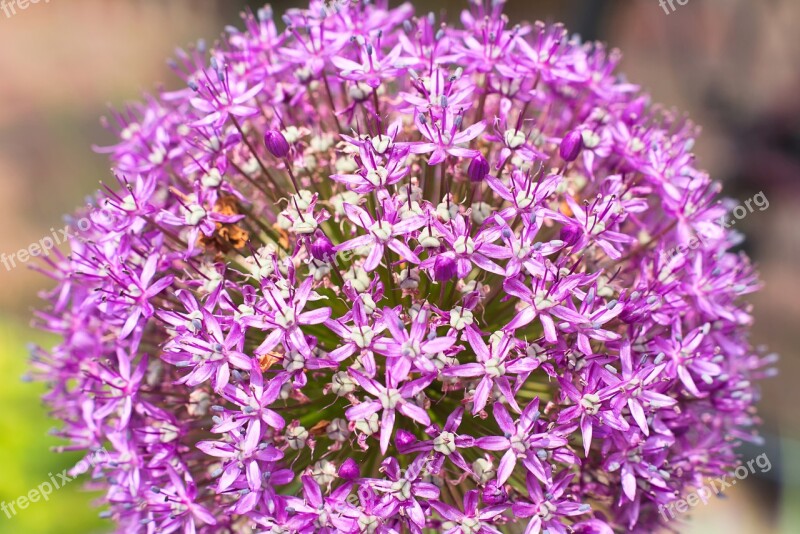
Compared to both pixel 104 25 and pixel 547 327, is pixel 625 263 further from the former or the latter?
pixel 104 25

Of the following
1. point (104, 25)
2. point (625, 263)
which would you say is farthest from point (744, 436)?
point (104, 25)

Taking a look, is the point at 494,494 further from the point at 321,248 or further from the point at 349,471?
the point at 321,248

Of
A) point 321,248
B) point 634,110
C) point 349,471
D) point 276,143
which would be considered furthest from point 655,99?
point 349,471

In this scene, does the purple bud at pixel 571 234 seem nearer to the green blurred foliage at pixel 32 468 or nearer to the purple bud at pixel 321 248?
the purple bud at pixel 321 248

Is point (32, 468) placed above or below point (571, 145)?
below

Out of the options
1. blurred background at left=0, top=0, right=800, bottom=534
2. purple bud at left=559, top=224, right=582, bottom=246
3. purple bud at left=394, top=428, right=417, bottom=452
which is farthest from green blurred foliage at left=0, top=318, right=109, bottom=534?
purple bud at left=559, top=224, right=582, bottom=246

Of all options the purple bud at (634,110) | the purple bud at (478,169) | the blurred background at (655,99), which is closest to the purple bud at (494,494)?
the purple bud at (478,169)

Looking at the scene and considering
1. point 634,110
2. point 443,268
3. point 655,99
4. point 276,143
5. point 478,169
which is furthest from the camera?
point 655,99
